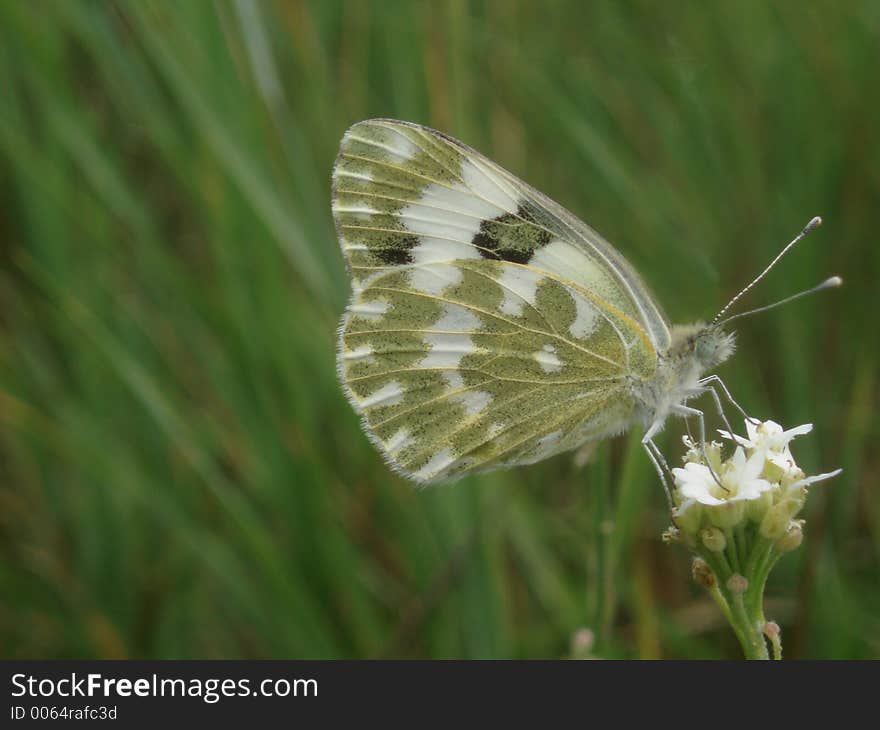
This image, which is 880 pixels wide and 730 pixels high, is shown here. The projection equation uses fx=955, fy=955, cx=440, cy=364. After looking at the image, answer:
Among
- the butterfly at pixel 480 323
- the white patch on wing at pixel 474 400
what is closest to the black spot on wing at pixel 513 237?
the butterfly at pixel 480 323

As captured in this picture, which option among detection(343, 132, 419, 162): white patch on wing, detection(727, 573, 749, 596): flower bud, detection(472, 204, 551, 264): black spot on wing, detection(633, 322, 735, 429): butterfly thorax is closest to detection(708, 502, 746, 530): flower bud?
→ detection(727, 573, 749, 596): flower bud

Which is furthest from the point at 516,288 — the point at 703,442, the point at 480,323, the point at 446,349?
the point at 703,442

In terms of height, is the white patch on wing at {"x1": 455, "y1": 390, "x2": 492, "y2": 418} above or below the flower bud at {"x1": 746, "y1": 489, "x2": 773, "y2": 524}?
above

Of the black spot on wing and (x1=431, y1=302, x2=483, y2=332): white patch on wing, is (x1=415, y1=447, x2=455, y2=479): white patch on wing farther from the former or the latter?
the black spot on wing

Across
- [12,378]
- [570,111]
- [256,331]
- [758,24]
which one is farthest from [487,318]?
[758,24]

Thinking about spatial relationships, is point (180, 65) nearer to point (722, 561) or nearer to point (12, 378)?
point (12, 378)
